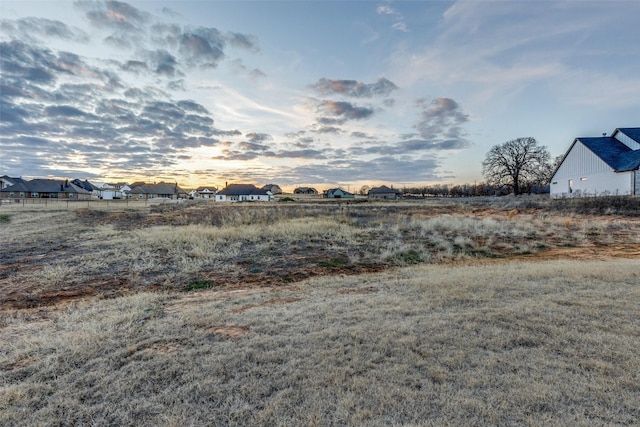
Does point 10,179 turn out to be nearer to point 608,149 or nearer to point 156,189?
point 156,189

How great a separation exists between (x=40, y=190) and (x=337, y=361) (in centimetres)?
9700

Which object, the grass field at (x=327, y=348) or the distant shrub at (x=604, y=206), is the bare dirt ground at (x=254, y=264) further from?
the distant shrub at (x=604, y=206)

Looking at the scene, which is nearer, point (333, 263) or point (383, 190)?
point (333, 263)

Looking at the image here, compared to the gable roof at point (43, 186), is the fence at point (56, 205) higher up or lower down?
lower down

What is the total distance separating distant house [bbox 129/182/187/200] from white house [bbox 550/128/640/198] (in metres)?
101

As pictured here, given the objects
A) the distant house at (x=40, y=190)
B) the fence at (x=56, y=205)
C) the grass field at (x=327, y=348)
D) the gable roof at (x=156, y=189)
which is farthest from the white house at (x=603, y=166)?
the gable roof at (x=156, y=189)

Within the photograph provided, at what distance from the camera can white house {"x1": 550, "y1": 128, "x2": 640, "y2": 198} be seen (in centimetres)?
2586

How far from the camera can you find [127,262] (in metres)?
10.7

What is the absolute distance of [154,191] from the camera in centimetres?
9906

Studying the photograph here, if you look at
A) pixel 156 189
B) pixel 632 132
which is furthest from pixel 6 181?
pixel 632 132

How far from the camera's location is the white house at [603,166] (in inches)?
1018

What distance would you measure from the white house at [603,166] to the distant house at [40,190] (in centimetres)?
9897

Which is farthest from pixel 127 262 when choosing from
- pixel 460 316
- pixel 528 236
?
pixel 528 236

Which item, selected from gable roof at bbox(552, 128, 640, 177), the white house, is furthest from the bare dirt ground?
gable roof at bbox(552, 128, 640, 177)
